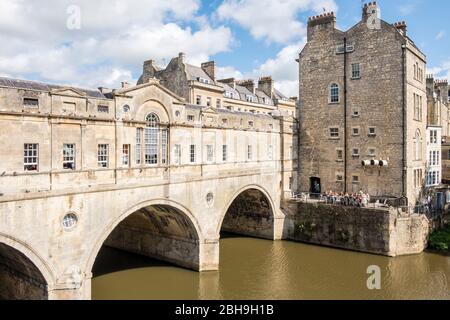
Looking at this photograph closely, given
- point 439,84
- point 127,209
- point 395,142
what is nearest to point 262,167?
point 395,142

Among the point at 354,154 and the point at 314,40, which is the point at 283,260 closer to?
the point at 354,154

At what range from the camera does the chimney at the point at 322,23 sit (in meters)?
31.6

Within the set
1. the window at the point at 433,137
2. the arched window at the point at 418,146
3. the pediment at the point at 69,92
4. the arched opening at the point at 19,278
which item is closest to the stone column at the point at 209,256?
the arched opening at the point at 19,278

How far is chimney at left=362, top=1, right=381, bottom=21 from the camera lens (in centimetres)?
2978

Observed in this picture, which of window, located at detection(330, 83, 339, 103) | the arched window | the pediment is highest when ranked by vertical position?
window, located at detection(330, 83, 339, 103)

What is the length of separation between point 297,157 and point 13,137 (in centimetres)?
2431

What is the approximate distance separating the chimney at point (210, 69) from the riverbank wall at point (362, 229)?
20.6 metres

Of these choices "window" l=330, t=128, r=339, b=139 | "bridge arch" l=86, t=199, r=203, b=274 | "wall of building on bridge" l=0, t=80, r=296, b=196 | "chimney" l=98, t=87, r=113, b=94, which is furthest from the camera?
"window" l=330, t=128, r=339, b=139

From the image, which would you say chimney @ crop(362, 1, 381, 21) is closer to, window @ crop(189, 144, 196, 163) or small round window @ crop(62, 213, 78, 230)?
window @ crop(189, 144, 196, 163)

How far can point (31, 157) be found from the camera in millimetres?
15000

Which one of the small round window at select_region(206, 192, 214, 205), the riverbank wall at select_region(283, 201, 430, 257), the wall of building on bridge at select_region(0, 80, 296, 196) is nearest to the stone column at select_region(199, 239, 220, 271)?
the small round window at select_region(206, 192, 214, 205)

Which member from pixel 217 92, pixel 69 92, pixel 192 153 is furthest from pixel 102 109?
pixel 217 92

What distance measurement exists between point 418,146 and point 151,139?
73.3 ft

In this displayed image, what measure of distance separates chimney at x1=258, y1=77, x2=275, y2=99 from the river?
3120 cm
